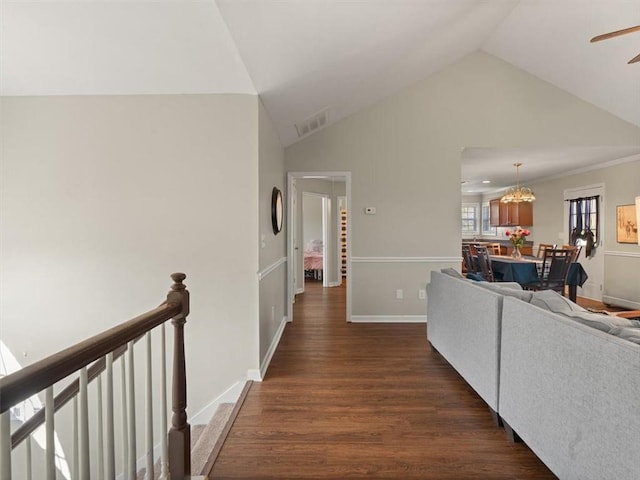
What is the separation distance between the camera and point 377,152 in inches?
175

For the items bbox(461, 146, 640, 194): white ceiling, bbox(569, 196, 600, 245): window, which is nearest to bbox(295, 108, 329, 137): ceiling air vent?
bbox(461, 146, 640, 194): white ceiling

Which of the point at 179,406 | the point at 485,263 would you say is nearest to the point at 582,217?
the point at 485,263

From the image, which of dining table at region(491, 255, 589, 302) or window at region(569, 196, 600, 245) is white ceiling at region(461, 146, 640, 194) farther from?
dining table at region(491, 255, 589, 302)

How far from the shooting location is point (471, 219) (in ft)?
32.1

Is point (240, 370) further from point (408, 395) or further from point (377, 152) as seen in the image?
point (377, 152)

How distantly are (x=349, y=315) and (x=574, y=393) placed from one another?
3124mm

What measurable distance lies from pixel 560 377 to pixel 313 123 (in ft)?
11.1

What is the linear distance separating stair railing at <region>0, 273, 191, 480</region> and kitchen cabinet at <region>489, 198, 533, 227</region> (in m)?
7.73

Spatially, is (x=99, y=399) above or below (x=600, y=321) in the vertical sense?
below

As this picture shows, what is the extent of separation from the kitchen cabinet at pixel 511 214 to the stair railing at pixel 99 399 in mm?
7725

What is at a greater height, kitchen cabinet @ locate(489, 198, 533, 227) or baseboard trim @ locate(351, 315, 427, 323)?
kitchen cabinet @ locate(489, 198, 533, 227)

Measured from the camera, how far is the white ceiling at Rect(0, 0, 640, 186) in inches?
87.0

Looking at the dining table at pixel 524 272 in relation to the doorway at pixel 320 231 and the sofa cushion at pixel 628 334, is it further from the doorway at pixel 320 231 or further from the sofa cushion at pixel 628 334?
the sofa cushion at pixel 628 334

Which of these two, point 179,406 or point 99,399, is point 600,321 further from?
point 99,399
